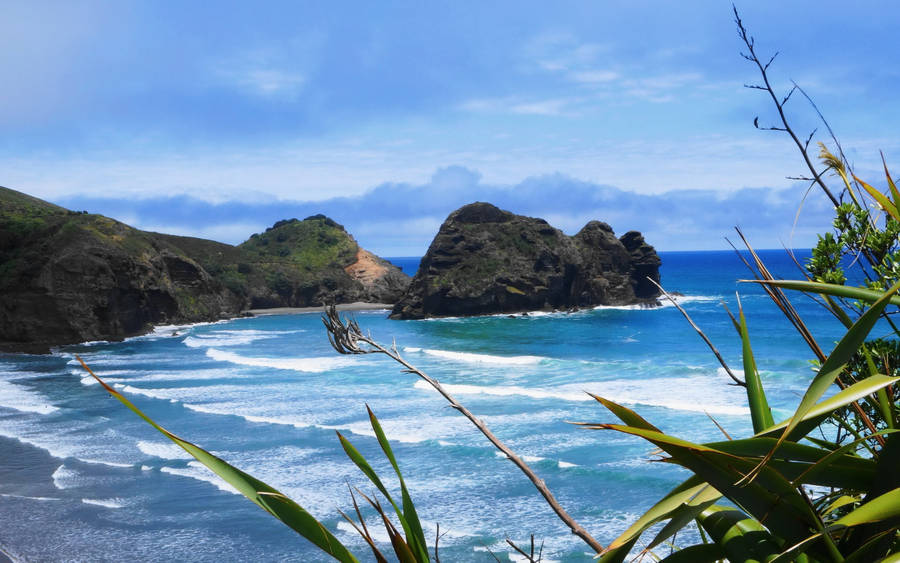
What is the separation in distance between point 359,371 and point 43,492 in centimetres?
1771

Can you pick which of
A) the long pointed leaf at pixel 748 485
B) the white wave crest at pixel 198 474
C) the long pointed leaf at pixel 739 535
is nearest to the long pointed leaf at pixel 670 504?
the long pointed leaf at pixel 748 485

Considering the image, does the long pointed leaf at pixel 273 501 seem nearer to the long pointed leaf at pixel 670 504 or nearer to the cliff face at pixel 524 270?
the long pointed leaf at pixel 670 504

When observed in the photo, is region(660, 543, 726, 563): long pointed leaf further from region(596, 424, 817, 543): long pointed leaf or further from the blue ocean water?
the blue ocean water

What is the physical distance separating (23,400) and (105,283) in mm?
24686

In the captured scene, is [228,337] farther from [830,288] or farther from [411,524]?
[830,288]

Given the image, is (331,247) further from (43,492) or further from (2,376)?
(43,492)

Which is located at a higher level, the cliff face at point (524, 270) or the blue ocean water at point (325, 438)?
the cliff face at point (524, 270)

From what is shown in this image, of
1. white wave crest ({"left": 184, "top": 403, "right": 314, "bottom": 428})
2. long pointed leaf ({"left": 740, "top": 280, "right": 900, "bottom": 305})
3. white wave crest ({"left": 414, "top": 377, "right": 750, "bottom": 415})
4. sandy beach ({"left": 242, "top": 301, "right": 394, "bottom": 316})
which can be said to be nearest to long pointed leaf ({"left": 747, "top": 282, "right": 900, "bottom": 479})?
long pointed leaf ({"left": 740, "top": 280, "right": 900, "bottom": 305})

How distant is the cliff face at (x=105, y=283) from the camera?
143 ft

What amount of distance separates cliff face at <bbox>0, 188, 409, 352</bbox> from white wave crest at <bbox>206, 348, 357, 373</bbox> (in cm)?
889

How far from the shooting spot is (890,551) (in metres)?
1.08

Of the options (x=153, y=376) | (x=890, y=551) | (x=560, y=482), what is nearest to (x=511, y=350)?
(x=153, y=376)

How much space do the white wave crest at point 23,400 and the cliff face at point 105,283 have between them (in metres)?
14.4

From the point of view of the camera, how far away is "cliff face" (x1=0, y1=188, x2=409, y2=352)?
43531 millimetres
